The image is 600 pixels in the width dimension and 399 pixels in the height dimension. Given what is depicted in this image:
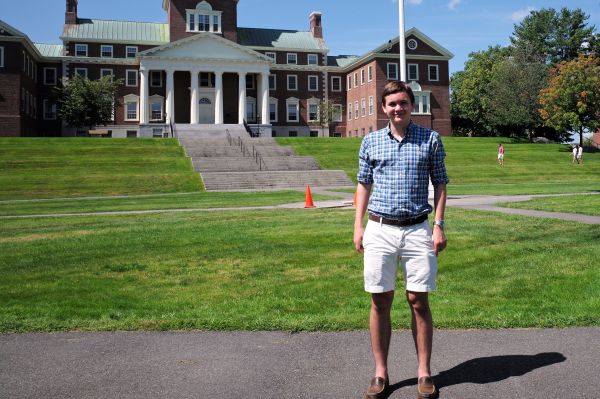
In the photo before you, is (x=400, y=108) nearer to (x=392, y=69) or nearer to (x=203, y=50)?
(x=203, y=50)

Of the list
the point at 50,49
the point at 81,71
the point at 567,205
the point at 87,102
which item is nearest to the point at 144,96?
the point at 87,102

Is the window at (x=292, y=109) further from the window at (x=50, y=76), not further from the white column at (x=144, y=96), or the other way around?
the window at (x=50, y=76)

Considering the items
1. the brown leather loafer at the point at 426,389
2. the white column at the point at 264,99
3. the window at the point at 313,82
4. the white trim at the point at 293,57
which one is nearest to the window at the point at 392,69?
the window at the point at 313,82

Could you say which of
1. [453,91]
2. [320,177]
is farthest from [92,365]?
[453,91]

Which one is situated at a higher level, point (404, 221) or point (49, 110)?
point (49, 110)

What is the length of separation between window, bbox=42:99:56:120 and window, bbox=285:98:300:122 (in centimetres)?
2742

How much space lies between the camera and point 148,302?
7.13 m

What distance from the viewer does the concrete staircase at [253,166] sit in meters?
34.6

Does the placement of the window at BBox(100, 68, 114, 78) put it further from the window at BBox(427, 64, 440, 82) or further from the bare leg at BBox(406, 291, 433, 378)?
the bare leg at BBox(406, 291, 433, 378)

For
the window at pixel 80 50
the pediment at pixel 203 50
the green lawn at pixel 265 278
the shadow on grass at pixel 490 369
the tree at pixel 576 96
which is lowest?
the shadow on grass at pixel 490 369

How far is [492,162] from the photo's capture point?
45.6m

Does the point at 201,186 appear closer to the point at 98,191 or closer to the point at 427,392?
the point at 98,191

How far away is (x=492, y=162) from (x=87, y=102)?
3938 centimetres

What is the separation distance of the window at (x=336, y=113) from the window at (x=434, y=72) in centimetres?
1182
